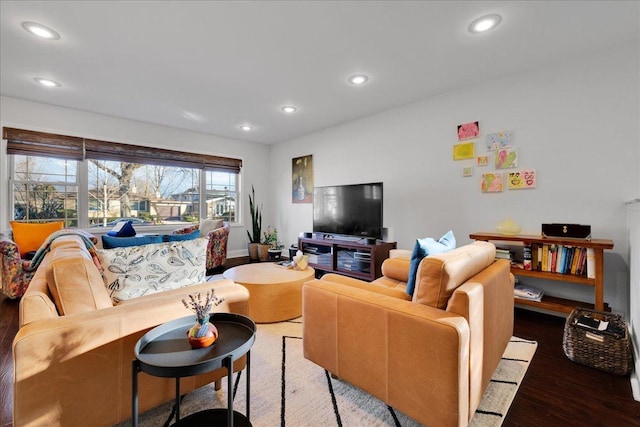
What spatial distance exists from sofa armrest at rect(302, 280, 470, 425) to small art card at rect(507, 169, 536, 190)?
225 centimetres

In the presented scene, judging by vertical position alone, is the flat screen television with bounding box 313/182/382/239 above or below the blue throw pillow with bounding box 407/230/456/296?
above

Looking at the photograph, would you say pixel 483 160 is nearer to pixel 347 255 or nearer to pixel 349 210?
pixel 349 210

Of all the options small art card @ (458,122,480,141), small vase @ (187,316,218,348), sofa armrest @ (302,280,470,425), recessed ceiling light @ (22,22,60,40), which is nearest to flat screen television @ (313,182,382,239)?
small art card @ (458,122,480,141)

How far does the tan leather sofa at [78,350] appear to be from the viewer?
100cm

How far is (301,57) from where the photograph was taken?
99.0 inches

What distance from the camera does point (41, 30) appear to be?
214cm

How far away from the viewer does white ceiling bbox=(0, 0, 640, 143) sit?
192 centimetres

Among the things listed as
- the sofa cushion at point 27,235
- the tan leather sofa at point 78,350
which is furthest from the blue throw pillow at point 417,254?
the sofa cushion at point 27,235

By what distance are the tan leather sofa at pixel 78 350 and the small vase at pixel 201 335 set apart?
0.28 meters

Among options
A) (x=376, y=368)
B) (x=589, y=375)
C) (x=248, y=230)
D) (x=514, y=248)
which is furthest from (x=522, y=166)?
(x=248, y=230)

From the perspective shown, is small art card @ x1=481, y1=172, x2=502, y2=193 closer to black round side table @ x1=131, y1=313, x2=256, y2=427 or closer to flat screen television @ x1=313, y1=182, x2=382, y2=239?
flat screen television @ x1=313, y1=182, x2=382, y2=239

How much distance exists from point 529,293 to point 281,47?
314 cm

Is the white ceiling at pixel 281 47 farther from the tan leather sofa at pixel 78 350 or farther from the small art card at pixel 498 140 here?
the tan leather sofa at pixel 78 350

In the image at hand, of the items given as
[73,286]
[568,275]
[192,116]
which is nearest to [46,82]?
[192,116]
